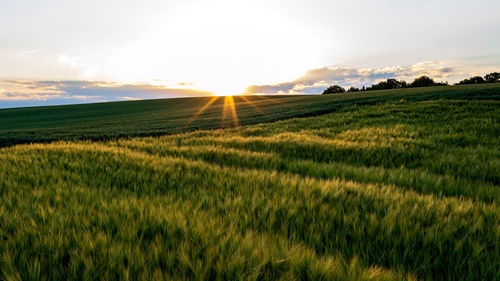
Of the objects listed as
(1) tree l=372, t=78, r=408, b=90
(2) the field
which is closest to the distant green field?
(2) the field

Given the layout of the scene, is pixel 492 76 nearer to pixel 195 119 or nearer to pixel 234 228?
pixel 195 119

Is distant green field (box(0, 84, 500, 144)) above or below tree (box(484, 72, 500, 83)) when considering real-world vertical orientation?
below

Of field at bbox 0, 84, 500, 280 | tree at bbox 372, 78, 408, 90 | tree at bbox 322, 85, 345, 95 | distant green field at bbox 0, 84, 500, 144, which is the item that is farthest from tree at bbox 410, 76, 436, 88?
field at bbox 0, 84, 500, 280

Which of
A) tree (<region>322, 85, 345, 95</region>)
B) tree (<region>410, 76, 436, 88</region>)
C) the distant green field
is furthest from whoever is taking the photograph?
tree (<region>322, 85, 345, 95</region>)

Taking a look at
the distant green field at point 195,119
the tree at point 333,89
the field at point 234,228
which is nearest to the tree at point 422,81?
the tree at point 333,89

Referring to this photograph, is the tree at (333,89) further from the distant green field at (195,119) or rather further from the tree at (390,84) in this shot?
the distant green field at (195,119)

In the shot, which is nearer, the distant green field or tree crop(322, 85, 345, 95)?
the distant green field

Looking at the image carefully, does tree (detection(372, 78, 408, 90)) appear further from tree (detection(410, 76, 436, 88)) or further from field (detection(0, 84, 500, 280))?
field (detection(0, 84, 500, 280))

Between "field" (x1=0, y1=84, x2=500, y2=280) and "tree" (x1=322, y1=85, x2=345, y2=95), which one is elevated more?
"tree" (x1=322, y1=85, x2=345, y2=95)

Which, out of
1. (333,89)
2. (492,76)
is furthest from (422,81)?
(333,89)

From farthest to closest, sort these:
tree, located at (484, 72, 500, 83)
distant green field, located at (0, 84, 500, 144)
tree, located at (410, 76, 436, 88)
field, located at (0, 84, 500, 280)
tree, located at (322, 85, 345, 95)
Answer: tree, located at (322, 85, 345, 95)
tree, located at (410, 76, 436, 88)
tree, located at (484, 72, 500, 83)
distant green field, located at (0, 84, 500, 144)
field, located at (0, 84, 500, 280)

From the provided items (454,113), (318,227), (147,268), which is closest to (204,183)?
(318,227)

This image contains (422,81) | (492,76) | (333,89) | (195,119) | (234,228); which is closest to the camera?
(234,228)

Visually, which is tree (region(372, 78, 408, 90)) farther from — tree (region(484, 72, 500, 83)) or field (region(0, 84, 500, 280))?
field (region(0, 84, 500, 280))
